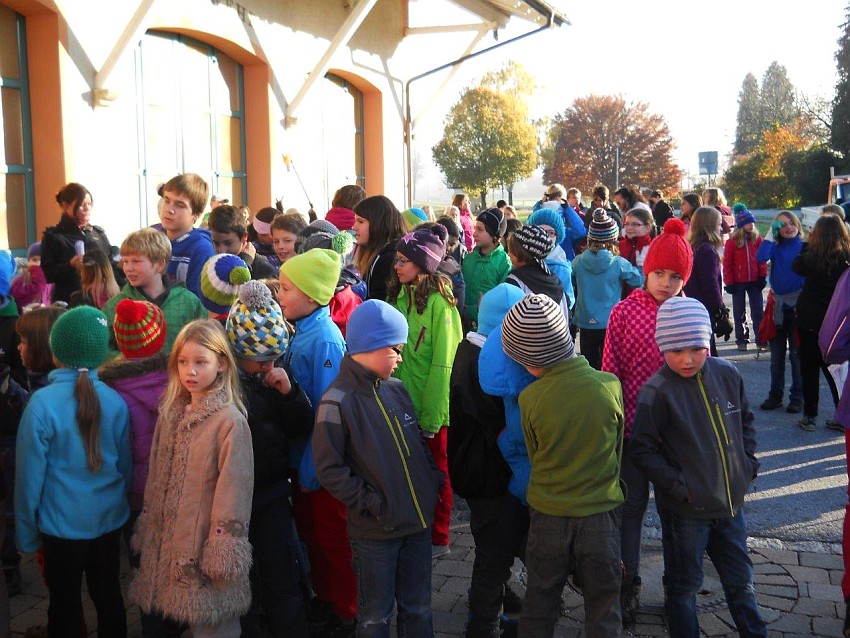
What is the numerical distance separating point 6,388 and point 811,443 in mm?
5587

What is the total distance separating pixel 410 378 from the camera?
14.4 feet

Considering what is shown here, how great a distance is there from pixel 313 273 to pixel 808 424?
490cm

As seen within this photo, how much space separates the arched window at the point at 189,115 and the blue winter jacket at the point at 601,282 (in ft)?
18.2

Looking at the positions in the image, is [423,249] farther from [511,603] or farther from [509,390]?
[511,603]

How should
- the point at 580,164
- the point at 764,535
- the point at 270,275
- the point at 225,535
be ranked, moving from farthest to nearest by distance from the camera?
the point at 580,164 → the point at 270,275 → the point at 764,535 → the point at 225,535

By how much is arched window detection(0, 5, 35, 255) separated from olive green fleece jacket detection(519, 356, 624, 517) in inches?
265

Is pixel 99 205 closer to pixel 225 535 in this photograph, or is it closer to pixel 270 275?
pixel 270 275

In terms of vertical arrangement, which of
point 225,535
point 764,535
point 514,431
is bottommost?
point 764,535

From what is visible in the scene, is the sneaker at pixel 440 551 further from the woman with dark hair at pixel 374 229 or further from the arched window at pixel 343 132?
the arched window at pixel 343 132

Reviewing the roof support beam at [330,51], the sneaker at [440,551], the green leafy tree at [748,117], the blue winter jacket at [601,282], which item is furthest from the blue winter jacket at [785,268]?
the green leafy tree at [748,117]

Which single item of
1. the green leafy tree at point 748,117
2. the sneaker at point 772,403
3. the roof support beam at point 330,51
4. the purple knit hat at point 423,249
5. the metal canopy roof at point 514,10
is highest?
the green leafy tree at point 748,117

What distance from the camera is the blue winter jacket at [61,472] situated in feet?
10.6

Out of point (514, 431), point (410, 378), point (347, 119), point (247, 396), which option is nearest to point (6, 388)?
point (247, 396)

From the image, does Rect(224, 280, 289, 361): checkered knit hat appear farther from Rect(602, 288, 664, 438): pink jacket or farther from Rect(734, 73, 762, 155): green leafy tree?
Rect(734, 73, 762, 155): green leafy tree
